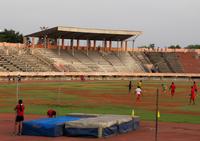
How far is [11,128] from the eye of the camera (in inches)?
1004

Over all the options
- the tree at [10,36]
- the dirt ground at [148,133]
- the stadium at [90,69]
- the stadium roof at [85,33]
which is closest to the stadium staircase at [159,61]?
the stadium at [90,69]

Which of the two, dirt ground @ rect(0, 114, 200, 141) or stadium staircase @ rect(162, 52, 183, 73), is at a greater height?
stadium staircase @ rect(162, 52, 183, 73)

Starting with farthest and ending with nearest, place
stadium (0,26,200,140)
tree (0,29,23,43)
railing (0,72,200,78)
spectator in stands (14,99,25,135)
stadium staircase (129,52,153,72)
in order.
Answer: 1. tree (0,29,23,43)
2. stadium staircase (129,52,153,72)
3. railing (0,72,200,78)
4. stadium (0,26,200,140)
5. spectator in stands (14,99,25,135)

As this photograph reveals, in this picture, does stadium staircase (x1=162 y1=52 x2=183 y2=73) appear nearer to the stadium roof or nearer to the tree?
the stadium roof

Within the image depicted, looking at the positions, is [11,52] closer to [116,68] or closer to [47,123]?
[116,68]

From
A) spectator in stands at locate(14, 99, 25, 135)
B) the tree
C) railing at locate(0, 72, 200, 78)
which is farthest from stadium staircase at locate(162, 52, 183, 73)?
spectator in stands at locate(14, 99, 25, 135)

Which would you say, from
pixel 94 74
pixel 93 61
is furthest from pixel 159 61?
pixel 94 74

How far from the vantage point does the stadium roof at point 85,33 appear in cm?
10700

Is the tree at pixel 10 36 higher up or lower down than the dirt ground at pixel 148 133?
higher up

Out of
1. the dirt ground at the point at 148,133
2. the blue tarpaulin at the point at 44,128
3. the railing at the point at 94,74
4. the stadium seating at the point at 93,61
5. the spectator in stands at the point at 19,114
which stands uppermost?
the stadium seating at the point at 93,61

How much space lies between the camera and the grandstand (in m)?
104

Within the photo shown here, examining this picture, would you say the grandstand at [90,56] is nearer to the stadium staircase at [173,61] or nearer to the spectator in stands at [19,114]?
the stadium staircase at [173,61]

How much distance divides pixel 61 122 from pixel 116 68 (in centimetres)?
9352

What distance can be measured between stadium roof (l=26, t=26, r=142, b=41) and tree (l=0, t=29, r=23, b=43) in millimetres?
52142
